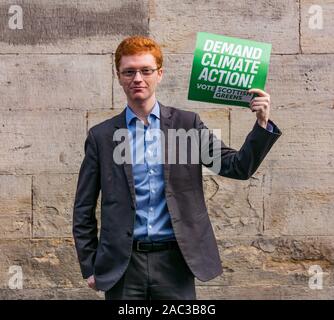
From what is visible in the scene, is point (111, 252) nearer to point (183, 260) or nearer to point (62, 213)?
point (183, 260)

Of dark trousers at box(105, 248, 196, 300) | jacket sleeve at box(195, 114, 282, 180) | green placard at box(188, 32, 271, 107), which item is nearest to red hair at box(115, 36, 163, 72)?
green placard at box(188, 32, 271, 107)

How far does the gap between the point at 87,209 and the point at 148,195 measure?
36cm

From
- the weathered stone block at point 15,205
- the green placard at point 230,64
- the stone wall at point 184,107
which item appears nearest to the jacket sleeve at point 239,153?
the green placard at point 230,64

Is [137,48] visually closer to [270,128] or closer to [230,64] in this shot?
[230,64]

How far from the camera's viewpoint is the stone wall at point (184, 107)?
6.34 metres

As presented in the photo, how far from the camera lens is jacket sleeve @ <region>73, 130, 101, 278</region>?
4004 millimetres

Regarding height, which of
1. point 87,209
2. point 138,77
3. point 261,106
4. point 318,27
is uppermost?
point 318,27

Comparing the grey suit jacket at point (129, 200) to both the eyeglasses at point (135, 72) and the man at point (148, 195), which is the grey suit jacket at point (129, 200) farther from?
the eyeglasses at point (135, 72)

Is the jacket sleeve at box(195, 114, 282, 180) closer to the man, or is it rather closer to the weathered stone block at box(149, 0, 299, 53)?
the man

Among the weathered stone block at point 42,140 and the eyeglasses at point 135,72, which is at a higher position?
the eyeglasses at point 135,72

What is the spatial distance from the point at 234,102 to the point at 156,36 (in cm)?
259

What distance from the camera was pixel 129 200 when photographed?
3.85 metres

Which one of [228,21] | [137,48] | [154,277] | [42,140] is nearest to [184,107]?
[228,21]

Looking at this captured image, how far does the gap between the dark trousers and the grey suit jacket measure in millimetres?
47
